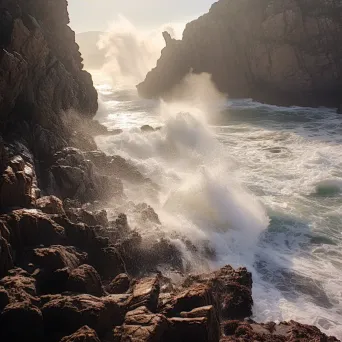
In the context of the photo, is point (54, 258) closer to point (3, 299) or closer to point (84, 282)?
point (84, 282)

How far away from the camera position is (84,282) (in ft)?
34.2

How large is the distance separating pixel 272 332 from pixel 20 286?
7739mm

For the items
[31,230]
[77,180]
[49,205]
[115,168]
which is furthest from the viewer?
[115,168]

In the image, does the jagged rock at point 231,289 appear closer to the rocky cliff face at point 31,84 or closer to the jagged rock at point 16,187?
the jagged rock at point 16,187

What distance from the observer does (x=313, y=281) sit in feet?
51.1

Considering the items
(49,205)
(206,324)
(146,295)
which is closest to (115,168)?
(49,205)

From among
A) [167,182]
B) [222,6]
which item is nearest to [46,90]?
[167,182]

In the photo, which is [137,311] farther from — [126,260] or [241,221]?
[241,221]

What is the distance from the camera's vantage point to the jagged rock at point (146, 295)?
10.2 metres

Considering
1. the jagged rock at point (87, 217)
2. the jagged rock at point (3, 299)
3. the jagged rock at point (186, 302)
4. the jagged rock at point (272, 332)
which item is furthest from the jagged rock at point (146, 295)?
the jagged rock at point (87, 217)

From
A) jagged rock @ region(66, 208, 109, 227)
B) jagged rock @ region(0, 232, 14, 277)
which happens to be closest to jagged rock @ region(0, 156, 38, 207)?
jagged rock @ region(66, 208, 109, 227)

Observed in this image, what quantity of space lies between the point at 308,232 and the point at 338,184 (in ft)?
23.7

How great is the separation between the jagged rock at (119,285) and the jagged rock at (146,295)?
0.75m

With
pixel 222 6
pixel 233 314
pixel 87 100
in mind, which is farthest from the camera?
pixel 222 6
